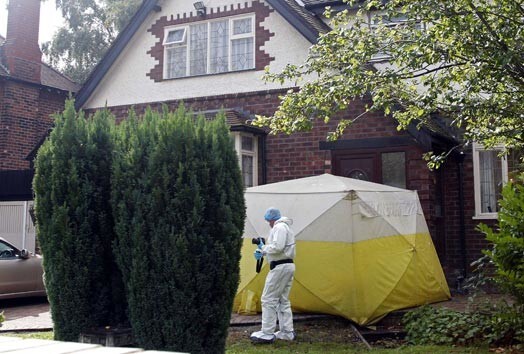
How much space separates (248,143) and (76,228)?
7829mm

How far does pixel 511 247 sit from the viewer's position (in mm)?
7098

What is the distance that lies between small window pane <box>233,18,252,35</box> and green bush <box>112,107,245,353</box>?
351 inches

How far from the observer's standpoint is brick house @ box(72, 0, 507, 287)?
12.7 meters

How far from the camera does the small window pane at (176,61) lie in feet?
49.7

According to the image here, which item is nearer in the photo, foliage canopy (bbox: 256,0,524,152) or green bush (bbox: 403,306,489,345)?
foliage canopy (bbox: 256,0,524,152)

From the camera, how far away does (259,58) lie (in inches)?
555

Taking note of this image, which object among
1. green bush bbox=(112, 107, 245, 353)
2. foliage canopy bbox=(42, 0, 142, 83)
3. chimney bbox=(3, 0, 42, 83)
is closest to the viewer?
green bush bbox=(112, 107, 245, 353)

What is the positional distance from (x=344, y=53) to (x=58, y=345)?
705 cm

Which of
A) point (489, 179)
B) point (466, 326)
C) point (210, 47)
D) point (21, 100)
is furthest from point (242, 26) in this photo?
point (466, 326)

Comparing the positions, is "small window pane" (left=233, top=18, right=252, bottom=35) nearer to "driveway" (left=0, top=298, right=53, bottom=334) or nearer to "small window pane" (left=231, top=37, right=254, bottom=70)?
"small window pane" (left=231, top=37, right=254, bottom=70)

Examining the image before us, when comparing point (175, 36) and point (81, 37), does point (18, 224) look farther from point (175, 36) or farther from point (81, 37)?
point (81, 37)

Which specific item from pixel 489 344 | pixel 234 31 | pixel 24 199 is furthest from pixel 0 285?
pixel 489 344

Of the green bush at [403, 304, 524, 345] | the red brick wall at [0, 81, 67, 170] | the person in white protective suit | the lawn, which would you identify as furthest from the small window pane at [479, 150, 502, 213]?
the red brick wall at [0, 81, 67, 170]

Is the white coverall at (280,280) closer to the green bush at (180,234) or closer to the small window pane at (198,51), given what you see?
the green bush at (180,234)
